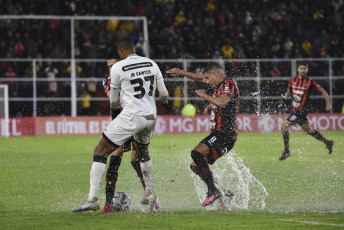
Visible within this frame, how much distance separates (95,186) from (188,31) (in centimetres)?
1783

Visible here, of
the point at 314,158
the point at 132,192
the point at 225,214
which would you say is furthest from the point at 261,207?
the point at 314,158

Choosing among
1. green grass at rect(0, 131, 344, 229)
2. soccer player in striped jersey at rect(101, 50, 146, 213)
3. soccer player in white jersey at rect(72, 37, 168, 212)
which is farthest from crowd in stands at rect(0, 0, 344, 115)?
soccer player in white jersey at rect(72, 37, 168, 212)

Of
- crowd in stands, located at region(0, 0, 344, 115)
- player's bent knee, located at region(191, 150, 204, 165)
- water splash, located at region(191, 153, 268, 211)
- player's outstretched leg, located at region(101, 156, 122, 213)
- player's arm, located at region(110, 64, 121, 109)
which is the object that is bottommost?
water splash, located at region(191, 153, 268, 211)

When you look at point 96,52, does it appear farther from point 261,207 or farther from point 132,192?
point 261,207

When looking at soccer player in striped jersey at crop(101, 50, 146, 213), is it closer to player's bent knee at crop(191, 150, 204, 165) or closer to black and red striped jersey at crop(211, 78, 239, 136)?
player's bent knee at crop(191, 150, 204, 165)

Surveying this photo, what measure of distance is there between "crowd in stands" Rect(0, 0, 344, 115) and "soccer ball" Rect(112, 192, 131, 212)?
Answer: 13.5 metres

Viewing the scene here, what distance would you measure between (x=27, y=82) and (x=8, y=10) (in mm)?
4107

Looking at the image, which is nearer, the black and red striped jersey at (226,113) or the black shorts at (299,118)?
the black and red striped jersey at (226,113)

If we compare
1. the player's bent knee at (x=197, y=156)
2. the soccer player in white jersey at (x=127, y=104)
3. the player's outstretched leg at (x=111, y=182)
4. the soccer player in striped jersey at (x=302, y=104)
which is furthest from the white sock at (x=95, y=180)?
the soccer player in striped jersey at (x=302, y=104)

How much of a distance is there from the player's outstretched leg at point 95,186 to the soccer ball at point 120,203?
0.63m

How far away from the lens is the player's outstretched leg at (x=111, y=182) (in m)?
7.82

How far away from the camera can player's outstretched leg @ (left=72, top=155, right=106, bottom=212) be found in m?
7.27

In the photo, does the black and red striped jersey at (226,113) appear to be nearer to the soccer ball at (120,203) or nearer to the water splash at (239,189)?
the water splash at (239,189)

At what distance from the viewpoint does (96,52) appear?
23.0 meters
